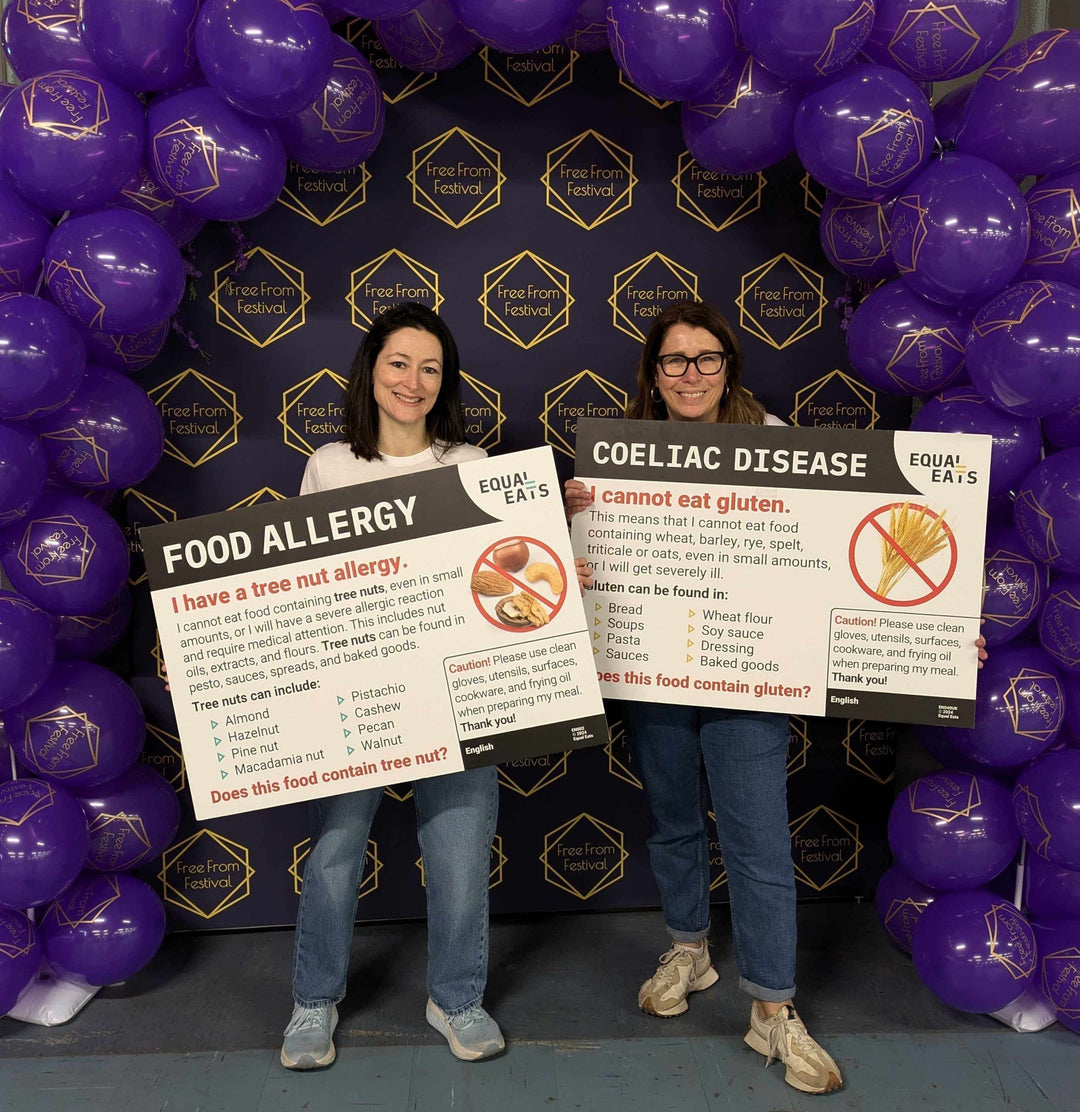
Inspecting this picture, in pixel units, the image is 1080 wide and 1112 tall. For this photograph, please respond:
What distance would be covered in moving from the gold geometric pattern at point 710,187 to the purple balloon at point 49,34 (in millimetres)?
1319

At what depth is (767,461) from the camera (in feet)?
6.35

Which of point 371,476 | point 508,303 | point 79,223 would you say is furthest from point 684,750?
point 79,223

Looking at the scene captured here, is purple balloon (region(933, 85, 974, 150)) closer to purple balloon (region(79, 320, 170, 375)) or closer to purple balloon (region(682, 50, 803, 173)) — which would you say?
purple balloon (region(682, 50, 803, 173))

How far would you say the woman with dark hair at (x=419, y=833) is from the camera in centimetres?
199

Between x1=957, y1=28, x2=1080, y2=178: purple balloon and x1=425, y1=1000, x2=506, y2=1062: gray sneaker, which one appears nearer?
x1=957, y1=28, x2=1080, y2=178: purple balloon

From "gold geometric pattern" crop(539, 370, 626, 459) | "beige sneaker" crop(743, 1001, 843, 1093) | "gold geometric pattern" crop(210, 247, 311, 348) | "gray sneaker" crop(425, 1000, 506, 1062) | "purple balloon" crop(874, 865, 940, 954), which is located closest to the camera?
"beige sneaker" crop(743, 1001, 843, 1093)

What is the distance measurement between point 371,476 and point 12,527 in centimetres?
74

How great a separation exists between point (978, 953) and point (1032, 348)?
122cm

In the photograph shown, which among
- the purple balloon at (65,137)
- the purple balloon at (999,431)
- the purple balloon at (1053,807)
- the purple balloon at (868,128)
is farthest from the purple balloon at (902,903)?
the purple balloon at (65,137)

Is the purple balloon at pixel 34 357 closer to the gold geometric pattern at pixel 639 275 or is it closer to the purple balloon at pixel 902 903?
the gold geometric pattern at pixel 639 275

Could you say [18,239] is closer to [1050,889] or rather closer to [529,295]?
[529,295]

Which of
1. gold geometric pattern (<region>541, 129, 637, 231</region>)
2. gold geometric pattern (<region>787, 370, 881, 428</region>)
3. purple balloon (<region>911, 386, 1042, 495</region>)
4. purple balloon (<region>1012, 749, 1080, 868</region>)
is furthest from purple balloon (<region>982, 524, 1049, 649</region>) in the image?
gold geometric pattern (<region>541, 129, 637, 231</region>)

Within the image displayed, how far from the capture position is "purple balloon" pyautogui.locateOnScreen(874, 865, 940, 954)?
90.1 inches

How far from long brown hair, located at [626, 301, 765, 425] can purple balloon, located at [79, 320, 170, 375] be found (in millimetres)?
1008
